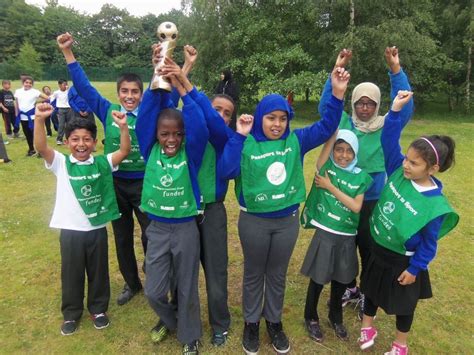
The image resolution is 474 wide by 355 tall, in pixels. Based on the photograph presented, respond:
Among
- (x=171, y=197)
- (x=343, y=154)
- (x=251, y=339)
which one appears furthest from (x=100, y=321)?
(x=343, y=154)

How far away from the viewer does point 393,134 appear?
2715 millimetres

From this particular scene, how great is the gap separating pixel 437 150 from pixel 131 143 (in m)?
2.31

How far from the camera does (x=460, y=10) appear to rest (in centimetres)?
1819

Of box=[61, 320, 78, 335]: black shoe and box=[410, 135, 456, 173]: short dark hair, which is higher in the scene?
box=[410, 135, 456, 173]: short dark hair

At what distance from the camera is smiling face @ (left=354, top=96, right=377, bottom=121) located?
2.91m

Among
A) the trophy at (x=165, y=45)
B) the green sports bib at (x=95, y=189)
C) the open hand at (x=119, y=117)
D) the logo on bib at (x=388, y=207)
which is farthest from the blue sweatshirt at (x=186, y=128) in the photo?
the logo on bib at (x=388, y=207)

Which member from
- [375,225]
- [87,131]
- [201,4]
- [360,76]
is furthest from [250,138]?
[201,4]

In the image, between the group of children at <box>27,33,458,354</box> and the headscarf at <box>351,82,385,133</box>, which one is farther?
the headscarf at <box>351,82,385,133</box>

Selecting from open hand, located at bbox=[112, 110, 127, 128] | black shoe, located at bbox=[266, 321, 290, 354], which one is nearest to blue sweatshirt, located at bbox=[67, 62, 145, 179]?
open hand, located at bbox=[112, 110, 127, 128]

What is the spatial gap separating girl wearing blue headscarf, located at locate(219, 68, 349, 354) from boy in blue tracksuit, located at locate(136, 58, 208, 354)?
27cm

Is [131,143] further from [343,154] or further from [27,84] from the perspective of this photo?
[27,84]

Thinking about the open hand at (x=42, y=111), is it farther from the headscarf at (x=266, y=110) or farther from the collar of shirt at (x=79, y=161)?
the headscarf at (x=266, y=110)

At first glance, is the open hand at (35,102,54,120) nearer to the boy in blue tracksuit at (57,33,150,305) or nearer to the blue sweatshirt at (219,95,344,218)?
the boy in blue tracksuit at (57,33,150,305)

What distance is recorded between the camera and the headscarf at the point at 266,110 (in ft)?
8.36
